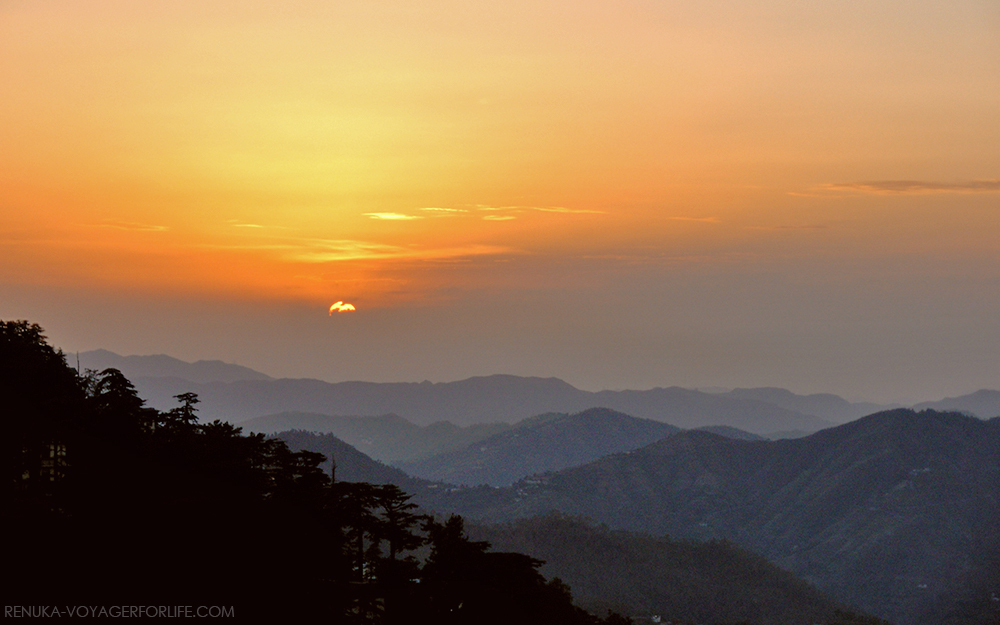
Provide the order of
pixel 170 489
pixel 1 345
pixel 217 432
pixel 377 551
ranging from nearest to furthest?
pixel 170 489
pixel 377 551
pixel 217 432
pixel 1 345

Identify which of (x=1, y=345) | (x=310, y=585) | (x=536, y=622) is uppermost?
(x=1, y=345)

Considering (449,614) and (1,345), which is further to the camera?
(1,345)

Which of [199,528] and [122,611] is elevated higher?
[199,528]

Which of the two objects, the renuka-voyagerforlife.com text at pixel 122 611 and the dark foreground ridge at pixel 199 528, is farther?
the dark foreground ridge at pixel 199 528

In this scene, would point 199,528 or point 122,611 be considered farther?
point 199,528

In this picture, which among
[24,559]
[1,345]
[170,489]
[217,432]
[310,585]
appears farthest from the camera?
[1,345]

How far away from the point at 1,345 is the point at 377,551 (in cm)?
2885

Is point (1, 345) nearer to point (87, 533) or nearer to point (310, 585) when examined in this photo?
point (87, 533)

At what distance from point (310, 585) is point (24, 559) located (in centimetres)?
1251

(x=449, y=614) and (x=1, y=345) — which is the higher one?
(x=1, y=345)

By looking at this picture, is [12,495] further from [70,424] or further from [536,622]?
[536,622]

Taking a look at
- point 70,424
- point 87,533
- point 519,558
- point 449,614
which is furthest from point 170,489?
point 519,558

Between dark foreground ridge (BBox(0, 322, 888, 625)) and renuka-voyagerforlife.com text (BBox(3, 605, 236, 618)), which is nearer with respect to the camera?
renuka-voyagerforlife.com text (BBox(3, 605, 236, 618))

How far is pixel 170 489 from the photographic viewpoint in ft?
169
